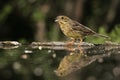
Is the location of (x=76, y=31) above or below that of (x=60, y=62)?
above

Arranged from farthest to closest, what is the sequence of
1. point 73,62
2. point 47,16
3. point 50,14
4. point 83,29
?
point 50,14, point 47,16, point 83,29, point 73,62

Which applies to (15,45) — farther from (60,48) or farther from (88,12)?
(88,12)

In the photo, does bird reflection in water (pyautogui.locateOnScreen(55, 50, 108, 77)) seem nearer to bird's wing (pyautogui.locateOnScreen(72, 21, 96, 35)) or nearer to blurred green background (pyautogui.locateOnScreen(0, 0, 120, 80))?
bird's wing (pyautogui.locateOnScreen(72, 21, 96, 35))

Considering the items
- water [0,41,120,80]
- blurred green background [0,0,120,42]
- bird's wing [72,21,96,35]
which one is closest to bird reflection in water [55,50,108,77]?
water [0,41,120,80]

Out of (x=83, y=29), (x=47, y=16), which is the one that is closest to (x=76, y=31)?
(x=83, y=29)

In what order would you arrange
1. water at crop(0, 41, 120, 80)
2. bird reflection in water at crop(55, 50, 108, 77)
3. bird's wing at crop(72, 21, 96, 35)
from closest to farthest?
water at crop(0, 41, 120, 80)
bird reflection in water at crop(55, 50, 108, 77)
bird's wing at crop(72, 21, 96, 35)

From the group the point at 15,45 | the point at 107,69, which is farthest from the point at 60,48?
the point at 107,69

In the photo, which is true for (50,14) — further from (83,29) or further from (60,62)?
(60,62)

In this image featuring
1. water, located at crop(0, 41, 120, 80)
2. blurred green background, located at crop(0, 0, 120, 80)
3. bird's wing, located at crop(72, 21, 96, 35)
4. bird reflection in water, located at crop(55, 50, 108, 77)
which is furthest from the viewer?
blurred green background, located at crop(0, 0, 120, 80)

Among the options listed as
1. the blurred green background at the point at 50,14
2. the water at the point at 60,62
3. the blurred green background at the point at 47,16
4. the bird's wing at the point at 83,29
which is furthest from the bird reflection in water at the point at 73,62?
the blurred green background at the point at 50,14
